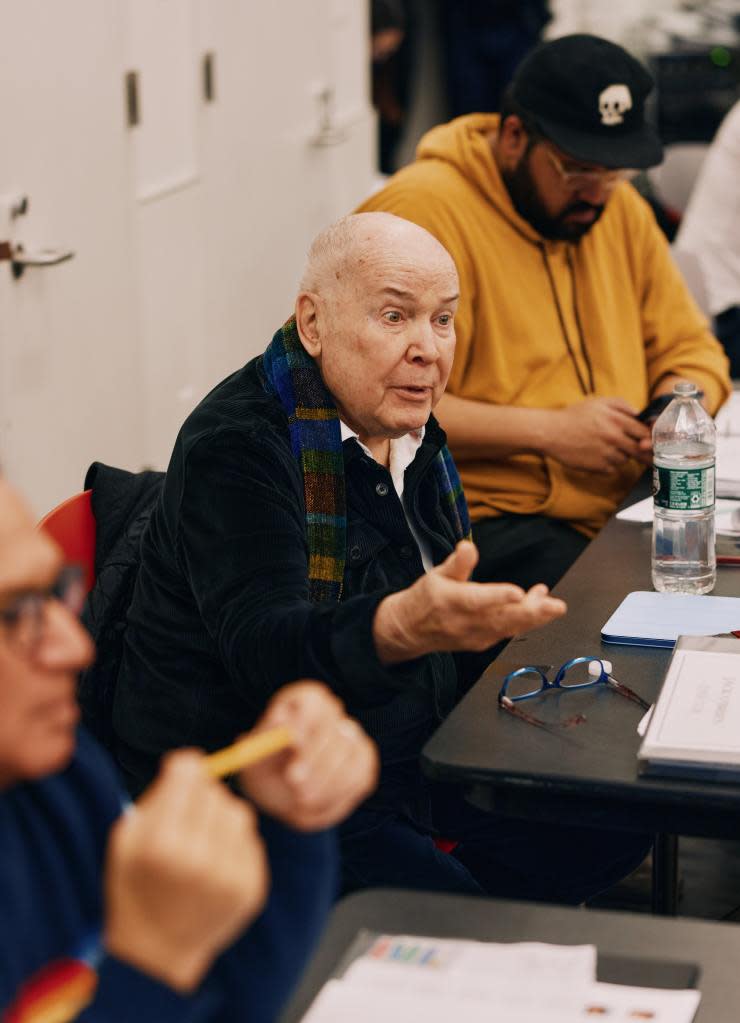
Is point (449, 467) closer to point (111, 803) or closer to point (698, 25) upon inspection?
point (111, 803)

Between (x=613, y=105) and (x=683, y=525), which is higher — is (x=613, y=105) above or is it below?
above

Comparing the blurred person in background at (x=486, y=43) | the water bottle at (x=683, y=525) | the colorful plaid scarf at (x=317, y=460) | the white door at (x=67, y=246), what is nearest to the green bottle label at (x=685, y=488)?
the water bottle at (x=683, y=525)

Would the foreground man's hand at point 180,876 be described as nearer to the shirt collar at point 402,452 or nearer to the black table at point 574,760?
the black table at point 574,760

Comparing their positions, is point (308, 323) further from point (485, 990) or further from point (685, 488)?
point (485, 990)

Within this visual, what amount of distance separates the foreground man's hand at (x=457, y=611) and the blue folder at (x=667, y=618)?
0.45m

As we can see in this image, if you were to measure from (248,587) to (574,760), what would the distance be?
39 centimetres

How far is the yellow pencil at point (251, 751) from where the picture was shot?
2.89 feet

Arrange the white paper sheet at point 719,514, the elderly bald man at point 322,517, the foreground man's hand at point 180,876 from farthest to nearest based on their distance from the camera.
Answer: the white paper sheet at point 719,514, the elderly bald man at point 322,517, the foreground man's hand at point 180,876

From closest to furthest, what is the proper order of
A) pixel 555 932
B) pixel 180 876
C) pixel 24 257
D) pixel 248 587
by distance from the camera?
pixel 180 876
pixel 555 932
pixel 248 587
pixel 24 257

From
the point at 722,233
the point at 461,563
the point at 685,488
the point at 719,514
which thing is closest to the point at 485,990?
the point at 461,563

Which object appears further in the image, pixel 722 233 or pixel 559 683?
pixel 722 233

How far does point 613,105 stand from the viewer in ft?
8.89

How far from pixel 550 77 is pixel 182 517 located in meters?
1.37

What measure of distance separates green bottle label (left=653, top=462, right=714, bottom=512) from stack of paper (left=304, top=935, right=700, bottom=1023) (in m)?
0.98
